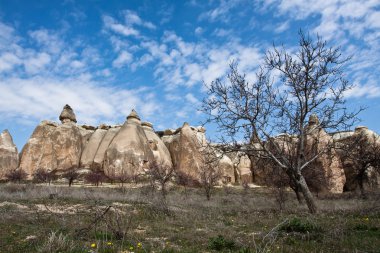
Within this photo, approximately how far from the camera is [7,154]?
4772cm

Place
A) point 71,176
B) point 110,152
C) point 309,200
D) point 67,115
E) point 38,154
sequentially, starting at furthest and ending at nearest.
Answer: point 67,115 < point 38,154 < point 110,152 < point 71,176 < point 309,200

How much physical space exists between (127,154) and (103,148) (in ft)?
20.0

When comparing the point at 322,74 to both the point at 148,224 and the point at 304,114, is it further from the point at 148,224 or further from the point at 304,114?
the point at 148,224

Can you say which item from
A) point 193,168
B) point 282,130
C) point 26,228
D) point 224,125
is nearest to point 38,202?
point 26,228

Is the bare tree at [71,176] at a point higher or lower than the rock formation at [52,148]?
lower

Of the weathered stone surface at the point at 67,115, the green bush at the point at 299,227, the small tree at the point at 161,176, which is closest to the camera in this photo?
the green bush at the point at 299,227

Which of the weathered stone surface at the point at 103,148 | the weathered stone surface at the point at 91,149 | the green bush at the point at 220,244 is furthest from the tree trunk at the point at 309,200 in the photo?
the weathered stone surface at the point at 91,149

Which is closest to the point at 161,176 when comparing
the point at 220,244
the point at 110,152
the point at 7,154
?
the point at 110,152

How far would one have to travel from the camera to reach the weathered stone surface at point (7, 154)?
4641 cm

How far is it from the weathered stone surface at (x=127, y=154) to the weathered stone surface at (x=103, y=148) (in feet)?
6.04

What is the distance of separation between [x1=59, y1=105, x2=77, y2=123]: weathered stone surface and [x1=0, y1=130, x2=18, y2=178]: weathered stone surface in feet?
26.1

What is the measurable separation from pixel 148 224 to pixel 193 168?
38.0 meters

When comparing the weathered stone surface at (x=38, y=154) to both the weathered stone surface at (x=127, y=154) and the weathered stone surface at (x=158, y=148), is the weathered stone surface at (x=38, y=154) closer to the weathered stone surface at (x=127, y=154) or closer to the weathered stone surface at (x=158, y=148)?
the weathered stone surface at (x=127, y=154)

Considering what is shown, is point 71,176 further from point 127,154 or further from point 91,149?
point 91,149
